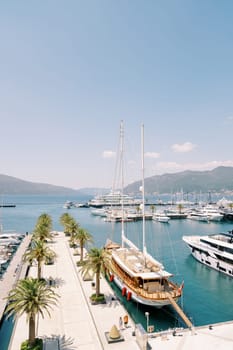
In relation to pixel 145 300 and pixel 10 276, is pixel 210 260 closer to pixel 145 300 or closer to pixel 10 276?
pixel 145 300

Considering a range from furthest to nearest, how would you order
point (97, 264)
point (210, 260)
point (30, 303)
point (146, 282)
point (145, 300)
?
point (210, 260)
point (146, 282)
point (97, 264)
point (145, 300)
point (30, 303)

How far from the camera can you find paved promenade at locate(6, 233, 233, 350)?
68.0ft

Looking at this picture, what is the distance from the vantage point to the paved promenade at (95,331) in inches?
816

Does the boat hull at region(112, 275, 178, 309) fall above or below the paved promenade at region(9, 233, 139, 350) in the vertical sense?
above

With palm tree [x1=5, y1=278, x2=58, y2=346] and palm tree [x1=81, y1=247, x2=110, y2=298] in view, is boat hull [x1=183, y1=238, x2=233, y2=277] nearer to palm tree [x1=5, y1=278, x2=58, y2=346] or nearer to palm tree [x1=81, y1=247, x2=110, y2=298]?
palm tree [x1=81, y1=247, x2=110, y2=298]

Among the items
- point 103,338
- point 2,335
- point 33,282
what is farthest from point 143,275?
point 2,335

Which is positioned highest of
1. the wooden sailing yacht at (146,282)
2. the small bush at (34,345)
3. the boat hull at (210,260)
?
the wooden sailing yacht at (146,282)

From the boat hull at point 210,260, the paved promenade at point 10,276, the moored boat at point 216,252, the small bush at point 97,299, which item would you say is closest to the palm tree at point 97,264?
the small bush at point 97,299

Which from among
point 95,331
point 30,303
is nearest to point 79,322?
point 95,331

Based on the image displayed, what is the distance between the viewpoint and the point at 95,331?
75.7 ft

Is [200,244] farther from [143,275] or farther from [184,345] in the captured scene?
[184,345]

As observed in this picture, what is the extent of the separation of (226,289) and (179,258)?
1682 cm

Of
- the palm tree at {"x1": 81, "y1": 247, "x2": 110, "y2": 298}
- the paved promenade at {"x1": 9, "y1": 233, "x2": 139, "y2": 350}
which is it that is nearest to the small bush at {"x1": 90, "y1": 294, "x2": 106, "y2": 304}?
the palm tree at {"x1": 81, "y1": 247, "x2": 110, "y2": 298}

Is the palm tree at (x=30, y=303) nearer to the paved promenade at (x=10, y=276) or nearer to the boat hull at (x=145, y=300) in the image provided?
the paved promenade at (x=10, y=276)
